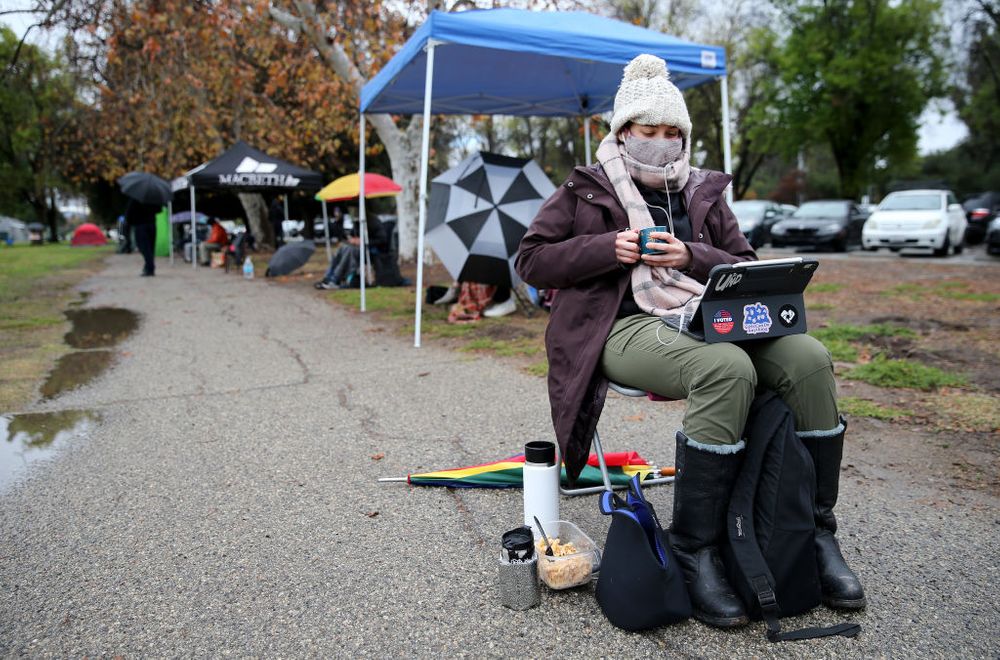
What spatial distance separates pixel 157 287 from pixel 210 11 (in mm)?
5806

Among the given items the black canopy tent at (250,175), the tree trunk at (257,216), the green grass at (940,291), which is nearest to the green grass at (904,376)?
the green grass at (940,291)

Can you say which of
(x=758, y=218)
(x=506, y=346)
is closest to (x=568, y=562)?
(x=506, y=346)

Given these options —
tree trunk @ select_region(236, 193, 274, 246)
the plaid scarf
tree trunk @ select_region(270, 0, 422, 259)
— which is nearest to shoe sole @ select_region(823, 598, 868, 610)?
the plaid scarf

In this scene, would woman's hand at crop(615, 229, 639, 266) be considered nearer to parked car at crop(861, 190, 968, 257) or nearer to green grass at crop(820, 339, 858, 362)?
green grass at crop(820, 339, 858, 362)

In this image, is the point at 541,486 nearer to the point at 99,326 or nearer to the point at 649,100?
the point at 649,100

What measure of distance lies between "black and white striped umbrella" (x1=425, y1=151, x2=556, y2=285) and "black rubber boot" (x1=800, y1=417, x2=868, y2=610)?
567 cm

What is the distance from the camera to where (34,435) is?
4.50 metres

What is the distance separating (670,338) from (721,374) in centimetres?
30

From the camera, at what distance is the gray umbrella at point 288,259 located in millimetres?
16672

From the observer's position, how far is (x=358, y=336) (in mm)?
8188

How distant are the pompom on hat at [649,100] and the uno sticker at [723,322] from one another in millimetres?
858

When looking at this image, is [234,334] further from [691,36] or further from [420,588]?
[691,36]

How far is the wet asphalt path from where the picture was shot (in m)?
2.26

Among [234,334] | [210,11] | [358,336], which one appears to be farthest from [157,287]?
[358,336]
